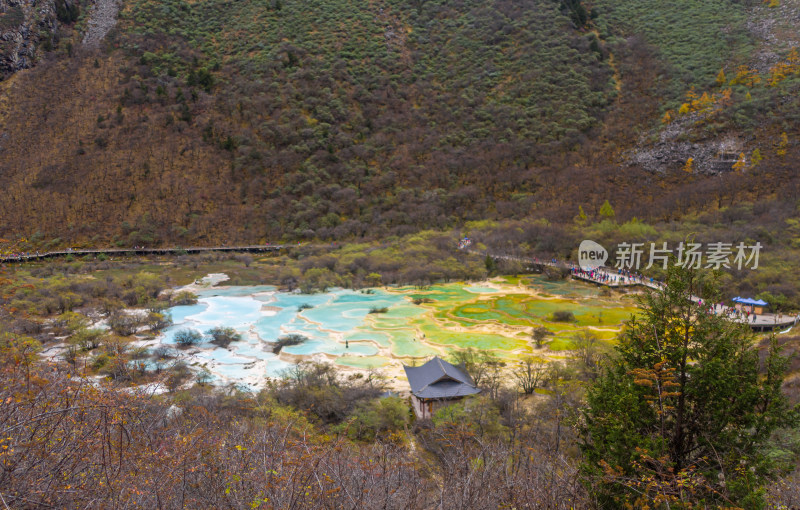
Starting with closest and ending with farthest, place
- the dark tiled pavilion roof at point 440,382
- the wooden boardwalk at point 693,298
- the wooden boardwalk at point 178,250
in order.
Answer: the dark tiled pavilion roof at point 440,382 → the wooden boardwalk at point 693,298 → the wooden boardwalk at point 178,250

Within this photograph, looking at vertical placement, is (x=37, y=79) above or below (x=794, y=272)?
above

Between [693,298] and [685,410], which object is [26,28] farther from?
[685,410]

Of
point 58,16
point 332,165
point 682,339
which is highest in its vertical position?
point 58,16

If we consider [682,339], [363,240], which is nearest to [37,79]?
[363,240]

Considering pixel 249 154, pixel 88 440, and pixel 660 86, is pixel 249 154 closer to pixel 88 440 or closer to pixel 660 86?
pixel 660 86

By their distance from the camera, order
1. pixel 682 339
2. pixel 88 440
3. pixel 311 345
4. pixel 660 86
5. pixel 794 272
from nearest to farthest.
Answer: pixel 88 440, pixel 682 339, pixel 311 345, pixel 794 272, pixel 660 86

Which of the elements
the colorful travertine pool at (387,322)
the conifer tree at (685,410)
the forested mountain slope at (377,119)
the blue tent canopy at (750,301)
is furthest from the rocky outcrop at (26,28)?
the blue tent canopy at (750,301)

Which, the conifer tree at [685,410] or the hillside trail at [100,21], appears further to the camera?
the hillside trail at [100,21]

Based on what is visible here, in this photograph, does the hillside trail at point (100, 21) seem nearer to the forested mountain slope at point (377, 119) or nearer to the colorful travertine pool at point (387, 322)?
the forested mountain slope at point (377, 119)

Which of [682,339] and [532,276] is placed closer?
[682,339]
